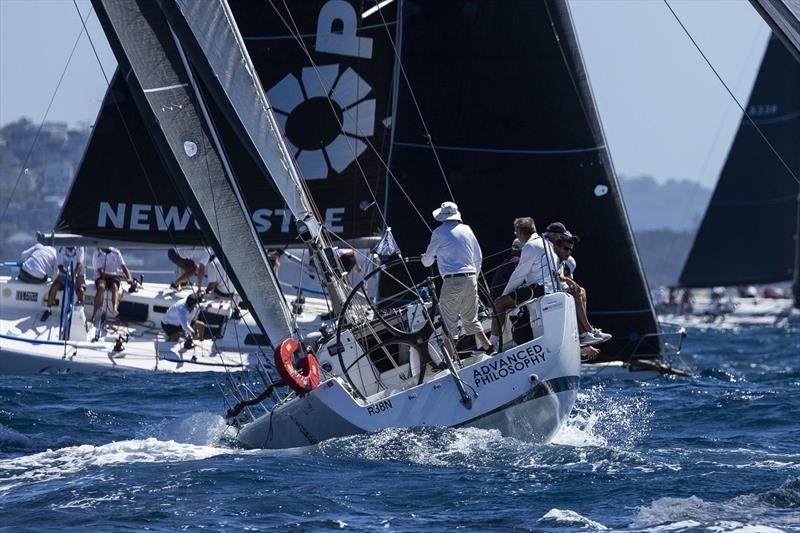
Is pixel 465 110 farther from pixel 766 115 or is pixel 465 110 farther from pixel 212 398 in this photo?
pixel 766 115

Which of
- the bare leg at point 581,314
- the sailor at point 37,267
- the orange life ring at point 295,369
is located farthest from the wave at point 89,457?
the sailor at point 37,267

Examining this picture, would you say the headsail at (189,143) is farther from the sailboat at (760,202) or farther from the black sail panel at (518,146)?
the sailboat at (760,202)

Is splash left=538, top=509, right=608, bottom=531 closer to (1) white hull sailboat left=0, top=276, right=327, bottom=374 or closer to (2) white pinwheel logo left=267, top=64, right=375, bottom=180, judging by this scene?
(1) white hull sailboat left=0, top=276, right=327, bottom=374

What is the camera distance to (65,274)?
19.4 metres

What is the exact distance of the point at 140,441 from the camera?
11.3 metres

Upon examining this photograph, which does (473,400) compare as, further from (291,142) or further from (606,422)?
(291,142)

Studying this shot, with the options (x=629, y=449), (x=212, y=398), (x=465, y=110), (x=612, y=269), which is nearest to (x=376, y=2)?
(x=465, y=110)

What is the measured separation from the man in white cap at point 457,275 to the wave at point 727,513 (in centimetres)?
252

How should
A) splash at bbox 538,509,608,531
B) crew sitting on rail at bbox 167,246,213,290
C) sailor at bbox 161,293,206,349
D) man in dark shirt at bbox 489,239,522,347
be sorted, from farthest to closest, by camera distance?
crew sitting on rail at bbox 167,246,213,290, sailor at bbox 161,293,206,349, man in dark shirt at bbox 489,239,522,347, splash at bbox 538,509,608,531

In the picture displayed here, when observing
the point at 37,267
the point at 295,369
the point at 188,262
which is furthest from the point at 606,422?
the point at 37,267

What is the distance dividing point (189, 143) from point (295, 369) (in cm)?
212

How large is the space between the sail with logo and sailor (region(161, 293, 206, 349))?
83cm

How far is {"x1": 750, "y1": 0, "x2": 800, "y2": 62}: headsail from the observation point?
8.44 meters

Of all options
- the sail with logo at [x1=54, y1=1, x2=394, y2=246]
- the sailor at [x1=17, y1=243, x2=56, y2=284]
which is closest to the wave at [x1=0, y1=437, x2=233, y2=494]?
the sail with logo at [x1=54, y1=1, x2=394, y2=246]
